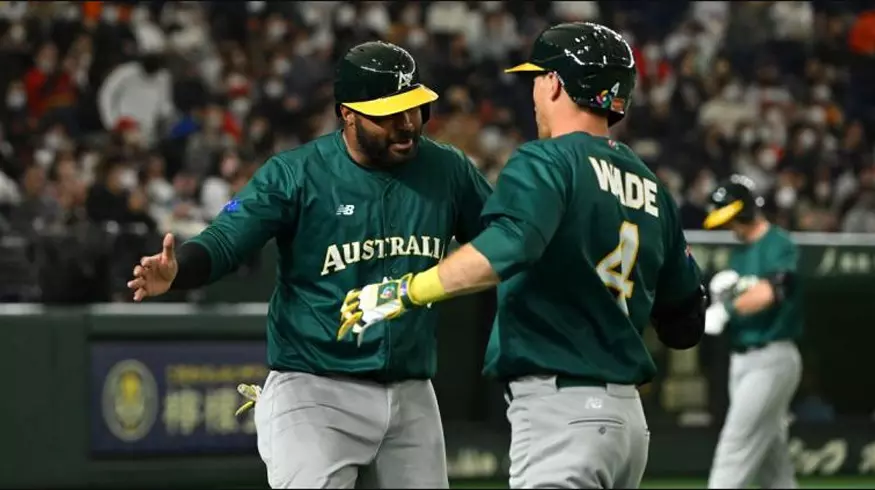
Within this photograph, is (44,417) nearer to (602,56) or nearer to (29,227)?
(29,227)

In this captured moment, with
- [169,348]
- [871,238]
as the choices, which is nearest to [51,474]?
[169,348]

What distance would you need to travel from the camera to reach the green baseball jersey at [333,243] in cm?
542

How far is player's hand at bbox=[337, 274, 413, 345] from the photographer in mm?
4621

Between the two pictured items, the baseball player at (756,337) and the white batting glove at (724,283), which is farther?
the white batting glove at (724,283)

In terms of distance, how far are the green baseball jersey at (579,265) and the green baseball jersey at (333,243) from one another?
721 millimetres

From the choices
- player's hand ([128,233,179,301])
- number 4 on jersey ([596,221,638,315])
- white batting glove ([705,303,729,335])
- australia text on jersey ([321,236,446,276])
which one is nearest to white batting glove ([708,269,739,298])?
white batting glove ([705,303,729,335])

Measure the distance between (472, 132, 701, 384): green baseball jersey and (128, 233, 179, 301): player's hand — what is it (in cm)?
110

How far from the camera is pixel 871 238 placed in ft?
44.0

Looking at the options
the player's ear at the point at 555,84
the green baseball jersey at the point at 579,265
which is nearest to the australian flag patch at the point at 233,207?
the green baseball jersey at the point at 579,265

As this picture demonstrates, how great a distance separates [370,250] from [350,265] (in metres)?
0.09

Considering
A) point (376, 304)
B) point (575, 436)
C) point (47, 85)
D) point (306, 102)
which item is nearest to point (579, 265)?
point (575, 436)

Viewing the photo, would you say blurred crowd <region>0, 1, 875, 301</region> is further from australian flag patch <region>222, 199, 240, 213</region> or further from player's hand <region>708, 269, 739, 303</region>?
australian flag patch <region>222, 199, 240, 213</region>

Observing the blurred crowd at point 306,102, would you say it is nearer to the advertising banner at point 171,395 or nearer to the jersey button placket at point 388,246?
the advertising banner at point 171,395

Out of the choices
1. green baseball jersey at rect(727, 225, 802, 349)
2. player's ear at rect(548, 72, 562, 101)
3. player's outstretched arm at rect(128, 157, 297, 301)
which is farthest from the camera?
green baseball jersey at rect(727, 225, 802, 349)
